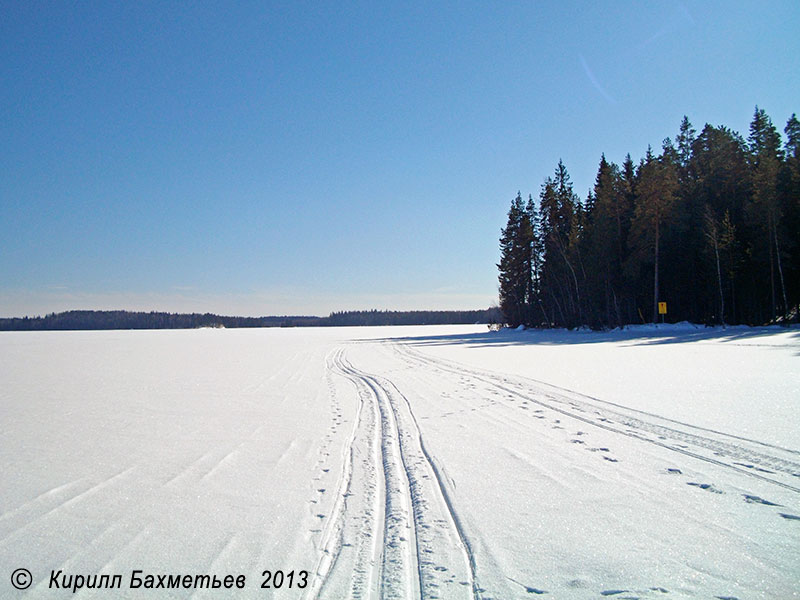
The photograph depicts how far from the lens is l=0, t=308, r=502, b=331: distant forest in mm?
129250

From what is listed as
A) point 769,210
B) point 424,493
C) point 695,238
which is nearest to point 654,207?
point 695,238

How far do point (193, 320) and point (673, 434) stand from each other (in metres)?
154

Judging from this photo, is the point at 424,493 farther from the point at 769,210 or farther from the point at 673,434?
the point at 769,210

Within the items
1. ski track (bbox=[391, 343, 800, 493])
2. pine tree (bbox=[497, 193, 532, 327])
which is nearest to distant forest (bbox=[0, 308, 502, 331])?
pine tree (bbox=[497, 193, 532, 327])

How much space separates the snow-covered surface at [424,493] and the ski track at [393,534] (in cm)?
2

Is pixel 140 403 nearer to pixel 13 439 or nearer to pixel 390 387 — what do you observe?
pixel 13 439

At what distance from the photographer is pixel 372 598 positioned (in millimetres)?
2451

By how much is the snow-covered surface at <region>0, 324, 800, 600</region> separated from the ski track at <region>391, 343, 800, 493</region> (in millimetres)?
42

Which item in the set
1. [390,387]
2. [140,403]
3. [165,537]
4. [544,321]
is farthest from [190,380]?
[544,321]

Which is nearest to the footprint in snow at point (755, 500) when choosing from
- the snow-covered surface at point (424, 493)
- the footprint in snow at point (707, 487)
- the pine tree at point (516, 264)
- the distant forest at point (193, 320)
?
the snow-covered surface at point (424, 493)

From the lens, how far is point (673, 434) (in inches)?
225

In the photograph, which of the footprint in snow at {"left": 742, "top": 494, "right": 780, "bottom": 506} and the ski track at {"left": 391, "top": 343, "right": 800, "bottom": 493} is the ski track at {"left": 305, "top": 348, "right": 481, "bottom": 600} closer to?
the ski track at {"left": 391, "top": 343, "right": 800, "bottom": 493}

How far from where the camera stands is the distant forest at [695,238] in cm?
3031

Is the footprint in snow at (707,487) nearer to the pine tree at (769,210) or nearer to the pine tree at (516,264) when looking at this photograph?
the pine tree at (769,210)
